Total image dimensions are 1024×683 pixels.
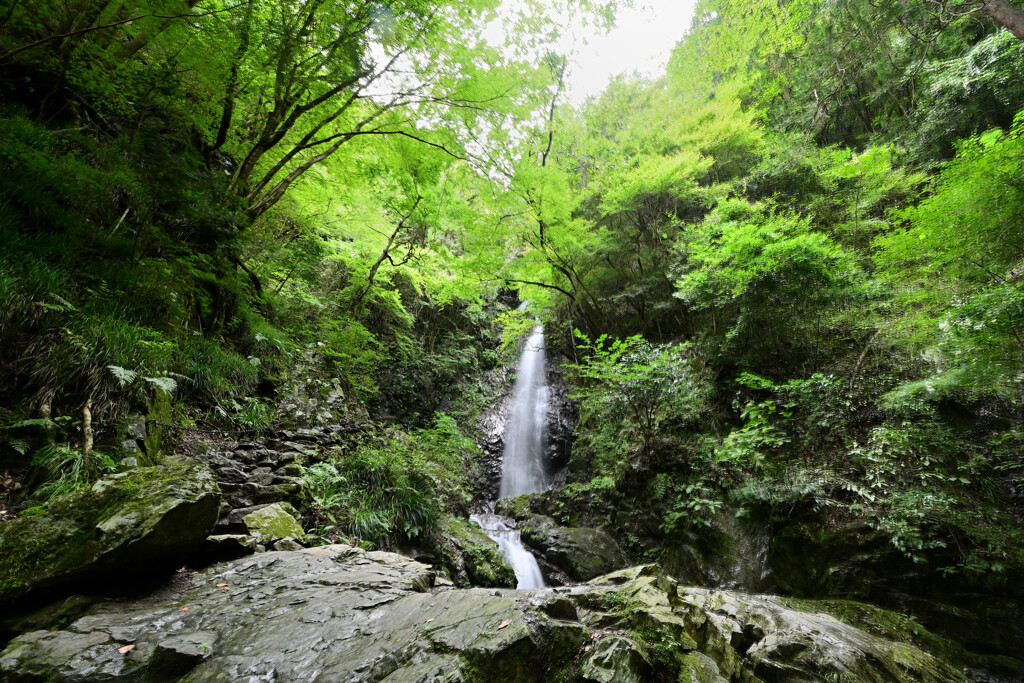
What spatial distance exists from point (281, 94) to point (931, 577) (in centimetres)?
1064

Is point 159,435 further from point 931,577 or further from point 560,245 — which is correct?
→ point 931,577

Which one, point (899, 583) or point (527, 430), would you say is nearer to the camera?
point (899, 583)

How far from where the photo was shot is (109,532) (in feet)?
7.79

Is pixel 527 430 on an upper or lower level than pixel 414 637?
lower

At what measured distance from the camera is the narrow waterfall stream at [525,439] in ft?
31.8

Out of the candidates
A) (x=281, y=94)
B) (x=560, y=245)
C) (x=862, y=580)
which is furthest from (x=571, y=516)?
(x=281, y=94)

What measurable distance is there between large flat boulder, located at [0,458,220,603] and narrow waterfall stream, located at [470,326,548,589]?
6695 millimetres

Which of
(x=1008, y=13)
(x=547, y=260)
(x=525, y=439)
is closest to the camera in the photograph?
(x=1008, y=13)

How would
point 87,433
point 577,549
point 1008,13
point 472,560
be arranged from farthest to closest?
1. point 577,549
2. point 472,560
3. point 1008,13
4. point 87,433

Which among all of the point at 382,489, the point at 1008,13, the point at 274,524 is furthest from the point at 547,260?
the point at 274,524

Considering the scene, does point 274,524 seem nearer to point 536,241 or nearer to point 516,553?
point 516,553

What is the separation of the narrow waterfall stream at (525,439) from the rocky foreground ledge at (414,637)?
555cm

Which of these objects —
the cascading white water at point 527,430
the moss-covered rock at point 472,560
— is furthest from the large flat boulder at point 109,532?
the cascading white water at point 527,430

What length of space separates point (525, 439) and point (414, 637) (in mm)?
10995
